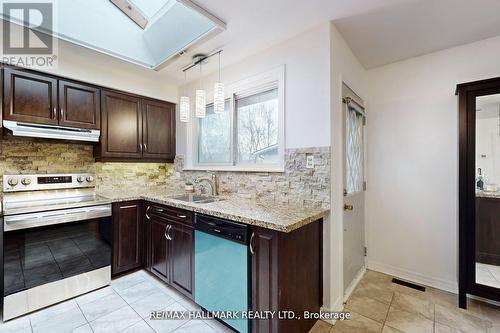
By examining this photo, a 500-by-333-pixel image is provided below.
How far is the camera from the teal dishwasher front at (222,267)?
1624 millimetres

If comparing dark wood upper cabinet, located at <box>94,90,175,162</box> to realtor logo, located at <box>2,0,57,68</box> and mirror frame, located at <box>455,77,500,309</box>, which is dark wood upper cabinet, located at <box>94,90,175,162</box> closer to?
realtor logo, located at <box>2,0,57,68</box>

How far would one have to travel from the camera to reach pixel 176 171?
3.58 metres

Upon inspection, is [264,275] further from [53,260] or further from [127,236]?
[53,260]

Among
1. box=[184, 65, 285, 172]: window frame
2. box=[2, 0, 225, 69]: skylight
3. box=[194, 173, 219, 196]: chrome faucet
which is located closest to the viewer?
box=[2, 0, 225, 69]: skylight

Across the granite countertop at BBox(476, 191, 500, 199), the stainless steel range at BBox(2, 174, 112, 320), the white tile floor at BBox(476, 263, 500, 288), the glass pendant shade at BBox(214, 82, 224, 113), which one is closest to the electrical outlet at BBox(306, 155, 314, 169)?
the glass pendant shade at BBox(214, 82, 224, 113)

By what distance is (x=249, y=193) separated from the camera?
249 cm

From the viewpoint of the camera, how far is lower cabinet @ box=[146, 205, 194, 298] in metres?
2.07

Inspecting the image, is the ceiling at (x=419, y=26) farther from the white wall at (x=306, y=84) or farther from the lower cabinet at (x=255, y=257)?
the lower cabinet at (x=255, y=257)

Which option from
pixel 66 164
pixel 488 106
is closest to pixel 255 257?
pixel 488 106

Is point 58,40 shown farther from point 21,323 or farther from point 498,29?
point 498,29

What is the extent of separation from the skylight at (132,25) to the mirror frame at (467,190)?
2.33m

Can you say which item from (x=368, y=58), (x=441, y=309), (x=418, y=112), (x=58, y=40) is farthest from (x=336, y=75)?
(x=58, y=40)

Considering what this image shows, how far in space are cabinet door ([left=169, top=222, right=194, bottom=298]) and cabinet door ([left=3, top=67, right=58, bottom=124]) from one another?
183cm

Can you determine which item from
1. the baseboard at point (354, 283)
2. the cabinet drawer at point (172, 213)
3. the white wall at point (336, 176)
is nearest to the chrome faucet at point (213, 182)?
the cabinet drawer at point (172, 213)
